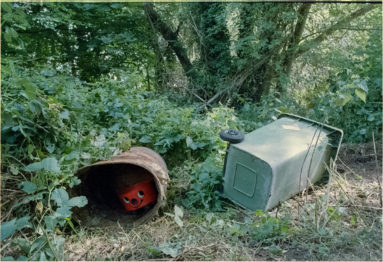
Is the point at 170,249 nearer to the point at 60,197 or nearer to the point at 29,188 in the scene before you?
the point at 60,197

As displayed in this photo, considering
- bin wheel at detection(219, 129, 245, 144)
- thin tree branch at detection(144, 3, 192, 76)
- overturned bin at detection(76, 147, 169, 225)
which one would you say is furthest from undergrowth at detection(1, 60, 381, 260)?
thin tree branch at detection(144, 3, 192, 76)

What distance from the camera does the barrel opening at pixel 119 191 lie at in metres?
3.16

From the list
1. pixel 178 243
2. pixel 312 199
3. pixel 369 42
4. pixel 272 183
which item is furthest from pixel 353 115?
pixel 178 243

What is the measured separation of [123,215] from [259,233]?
53.8 inches

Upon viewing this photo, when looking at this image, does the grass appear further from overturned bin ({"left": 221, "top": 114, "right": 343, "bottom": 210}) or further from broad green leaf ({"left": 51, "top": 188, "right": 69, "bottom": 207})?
broad green leaf ({"left": 51, "top": 188, "right": 69, "bottom": 207})

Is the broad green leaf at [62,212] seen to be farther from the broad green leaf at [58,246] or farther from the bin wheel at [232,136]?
the bin wheel at [232,136]

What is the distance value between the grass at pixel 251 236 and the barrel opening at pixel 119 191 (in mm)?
231

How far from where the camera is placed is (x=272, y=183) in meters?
2.81

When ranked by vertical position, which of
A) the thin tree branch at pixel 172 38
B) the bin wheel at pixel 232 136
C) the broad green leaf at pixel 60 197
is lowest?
the broad green leaf at pixel 60 197

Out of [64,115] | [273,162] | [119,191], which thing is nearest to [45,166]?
[64,115]

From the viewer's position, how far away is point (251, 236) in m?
2.42

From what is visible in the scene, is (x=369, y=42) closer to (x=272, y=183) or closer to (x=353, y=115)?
(x=353, y=115)

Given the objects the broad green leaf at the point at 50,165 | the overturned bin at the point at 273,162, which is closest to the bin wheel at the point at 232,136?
the overturned bin at the point at 273,162

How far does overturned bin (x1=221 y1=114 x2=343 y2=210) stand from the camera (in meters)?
2.86
